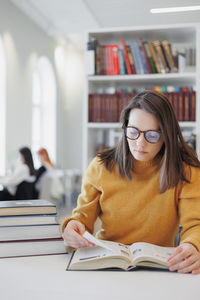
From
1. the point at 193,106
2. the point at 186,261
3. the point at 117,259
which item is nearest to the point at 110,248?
the point at 117,259

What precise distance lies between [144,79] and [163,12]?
25.8 inches

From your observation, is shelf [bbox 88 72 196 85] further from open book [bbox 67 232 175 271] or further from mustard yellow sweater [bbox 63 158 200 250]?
open book [bbox 67 232 175 271]

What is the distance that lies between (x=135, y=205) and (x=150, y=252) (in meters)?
0.24

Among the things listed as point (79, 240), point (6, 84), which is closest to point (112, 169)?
point (79, 240)

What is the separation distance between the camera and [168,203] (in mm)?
1206

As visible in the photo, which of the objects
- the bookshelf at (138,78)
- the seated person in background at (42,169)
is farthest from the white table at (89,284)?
the seated person in background at (42,169)

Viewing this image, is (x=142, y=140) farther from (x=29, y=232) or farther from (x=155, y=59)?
(x=155, y=59)

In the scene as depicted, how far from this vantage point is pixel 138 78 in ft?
8.45

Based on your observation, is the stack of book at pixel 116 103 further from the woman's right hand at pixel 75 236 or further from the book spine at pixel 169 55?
the woman's right hand at pixel 75 236

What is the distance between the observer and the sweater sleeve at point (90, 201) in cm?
123

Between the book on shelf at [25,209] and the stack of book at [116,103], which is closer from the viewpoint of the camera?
the book on shelf at [25,209]

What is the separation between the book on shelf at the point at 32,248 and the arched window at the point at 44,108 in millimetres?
5544

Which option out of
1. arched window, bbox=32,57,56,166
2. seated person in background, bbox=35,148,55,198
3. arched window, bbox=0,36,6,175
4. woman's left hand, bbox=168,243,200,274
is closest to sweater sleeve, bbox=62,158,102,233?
woman's left hand, bbox=168,243,200,274

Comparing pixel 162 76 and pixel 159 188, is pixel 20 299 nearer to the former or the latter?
pixel 159 188
